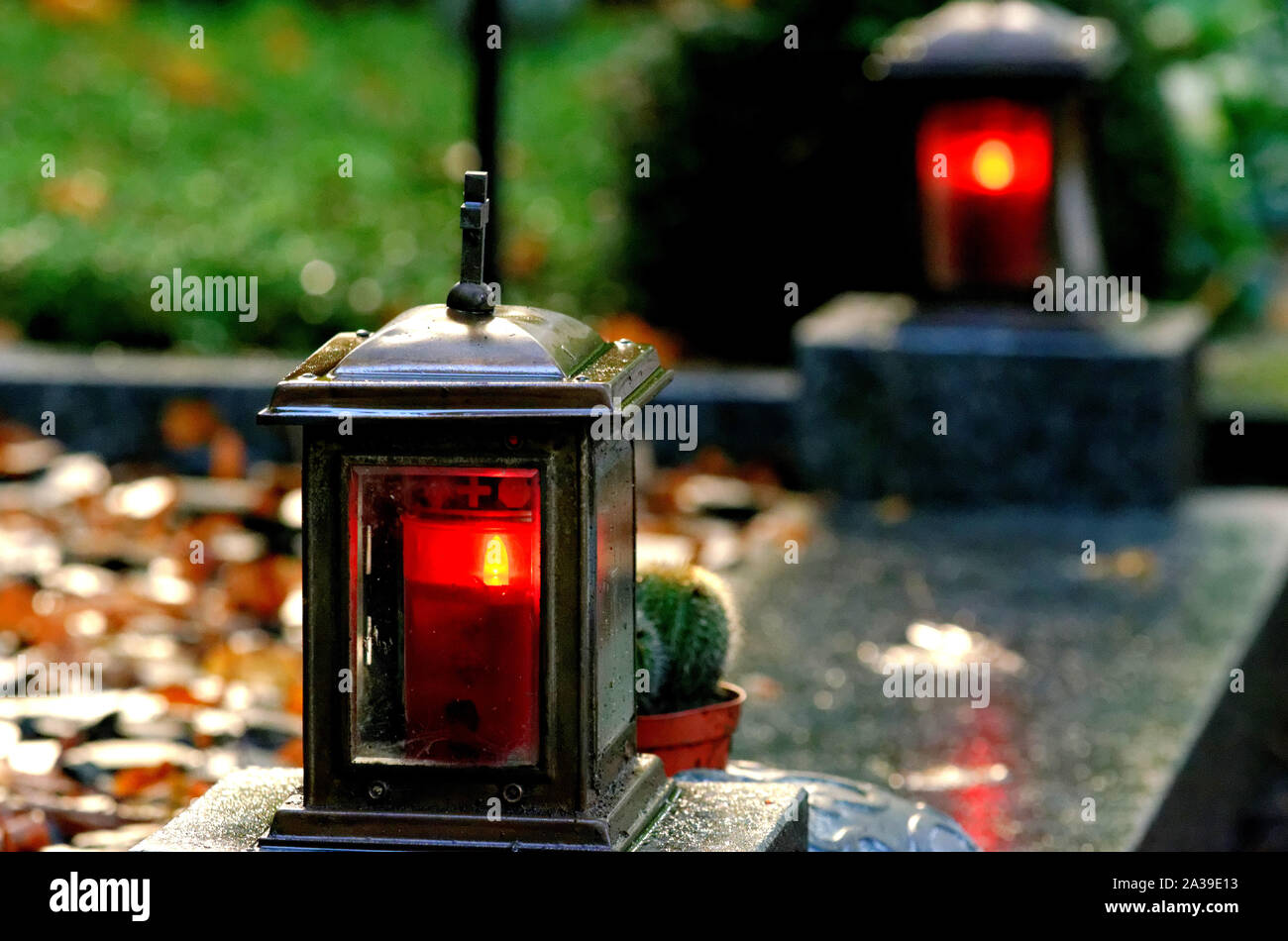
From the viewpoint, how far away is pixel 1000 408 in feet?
20.4

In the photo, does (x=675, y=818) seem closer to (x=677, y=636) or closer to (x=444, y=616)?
(x=444, y=616)

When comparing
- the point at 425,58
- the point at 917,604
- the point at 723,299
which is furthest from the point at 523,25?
the point at 917,604

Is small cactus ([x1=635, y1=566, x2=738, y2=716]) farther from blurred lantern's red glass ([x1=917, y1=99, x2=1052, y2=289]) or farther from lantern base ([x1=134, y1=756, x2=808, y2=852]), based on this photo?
blurred lantern's red glass ([x1=917, y1=99, x2=1052, y2=289])

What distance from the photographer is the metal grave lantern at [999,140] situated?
6.05 meters

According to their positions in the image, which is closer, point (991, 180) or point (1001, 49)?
point (1001, 49)

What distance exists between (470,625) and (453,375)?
301mm

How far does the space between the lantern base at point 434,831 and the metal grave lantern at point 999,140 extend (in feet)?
13.8

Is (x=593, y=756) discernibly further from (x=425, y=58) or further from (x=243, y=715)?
(x=425, y=58)

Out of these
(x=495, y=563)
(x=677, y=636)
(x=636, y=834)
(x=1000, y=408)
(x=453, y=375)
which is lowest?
(x=636, y=834)

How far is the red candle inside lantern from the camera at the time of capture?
2293 mm

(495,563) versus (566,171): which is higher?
(566,171)

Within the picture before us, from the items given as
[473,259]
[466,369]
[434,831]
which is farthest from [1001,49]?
[434,831]

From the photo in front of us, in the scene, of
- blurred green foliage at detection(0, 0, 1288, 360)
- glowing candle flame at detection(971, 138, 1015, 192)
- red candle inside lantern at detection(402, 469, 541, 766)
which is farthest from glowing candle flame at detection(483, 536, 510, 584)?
blurred green foliage at detection(0, 0, 1288, 360)

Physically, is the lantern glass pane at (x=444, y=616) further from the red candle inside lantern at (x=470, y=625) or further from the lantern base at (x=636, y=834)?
the lantern base at (x=636, y=834)
